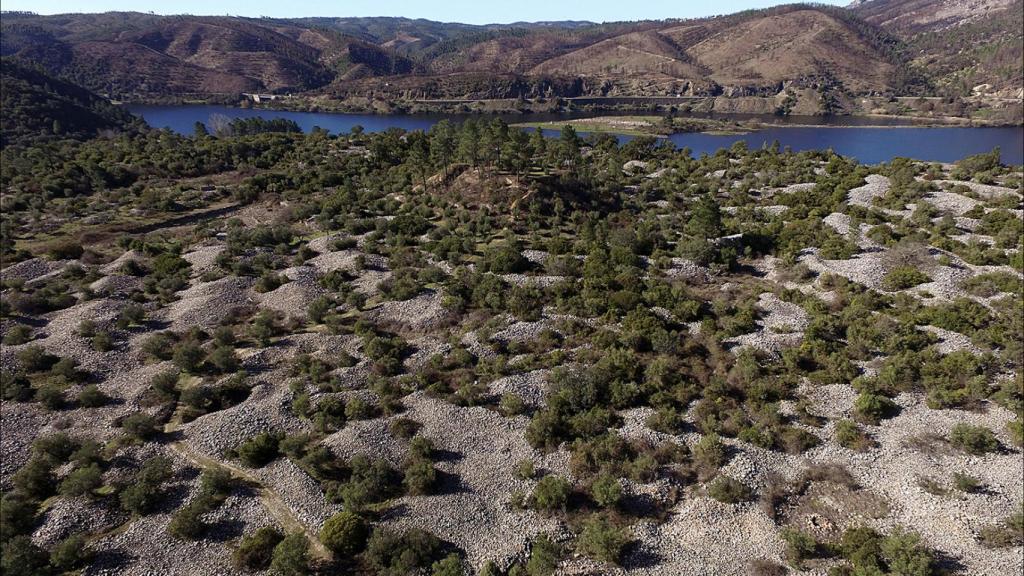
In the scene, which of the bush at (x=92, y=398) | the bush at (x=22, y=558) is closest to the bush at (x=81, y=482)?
the bush at (x=22, y=558)

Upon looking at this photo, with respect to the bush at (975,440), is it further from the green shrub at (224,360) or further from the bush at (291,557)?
the green shrub at (224,360)

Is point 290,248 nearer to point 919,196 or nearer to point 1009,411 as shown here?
point 1009,411

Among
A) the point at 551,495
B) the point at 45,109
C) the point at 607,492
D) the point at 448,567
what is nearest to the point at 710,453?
the point at 607,492

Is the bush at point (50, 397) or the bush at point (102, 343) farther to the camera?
the bush at point (102, 343)

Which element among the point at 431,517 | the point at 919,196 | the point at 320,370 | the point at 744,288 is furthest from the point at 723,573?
the point at 919,196

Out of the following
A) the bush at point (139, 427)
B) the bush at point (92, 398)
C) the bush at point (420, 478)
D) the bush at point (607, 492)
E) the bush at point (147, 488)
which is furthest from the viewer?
the bush at point (92, 398)

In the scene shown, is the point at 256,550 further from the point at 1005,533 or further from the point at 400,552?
the point at 1005,533
